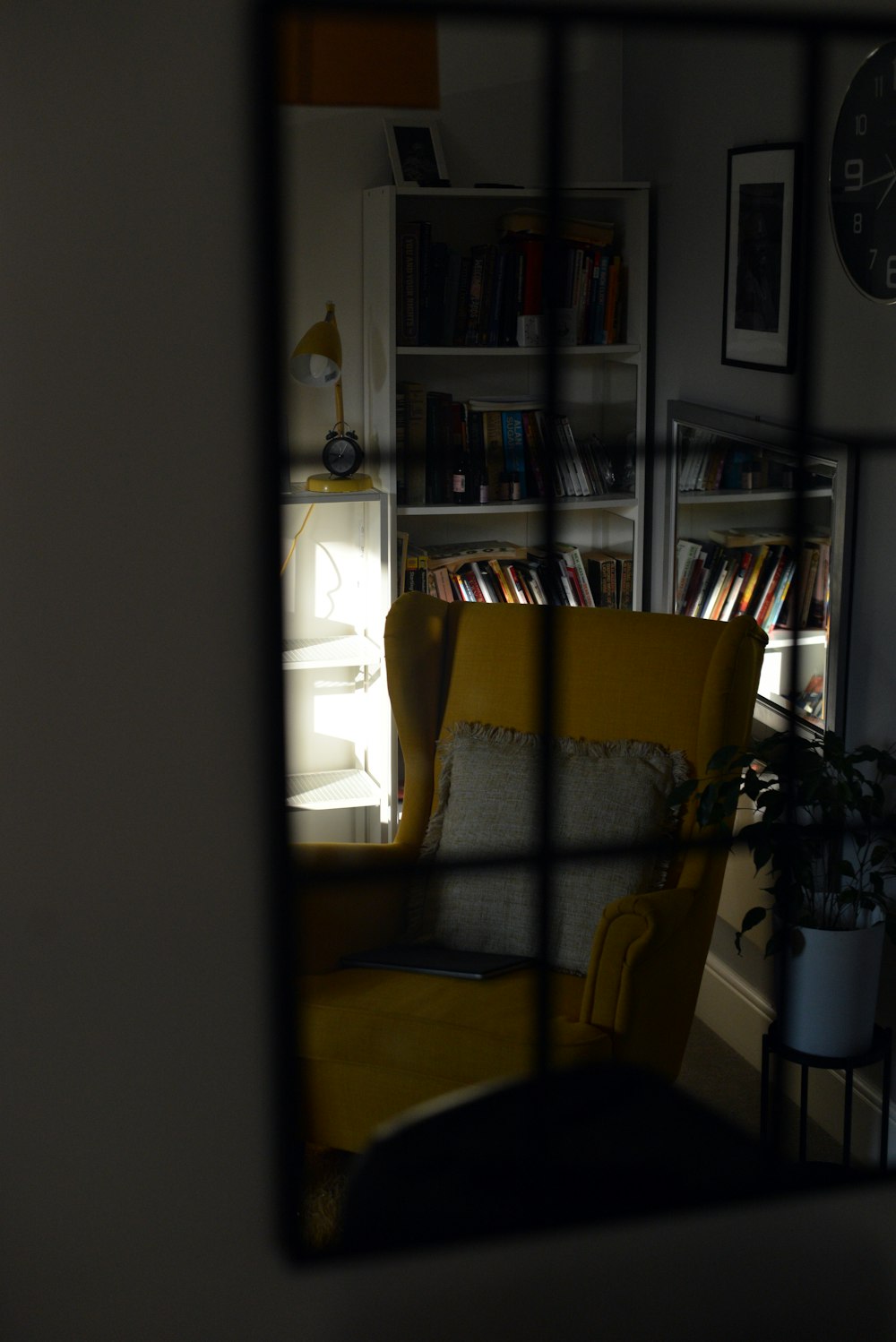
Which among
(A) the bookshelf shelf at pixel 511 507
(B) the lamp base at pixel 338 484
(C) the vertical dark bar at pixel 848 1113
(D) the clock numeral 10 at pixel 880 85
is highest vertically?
(D) the clock numeral 10 at pixel 880 85

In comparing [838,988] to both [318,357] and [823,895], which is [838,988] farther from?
[318,357]

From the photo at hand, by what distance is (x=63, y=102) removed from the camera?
86cm

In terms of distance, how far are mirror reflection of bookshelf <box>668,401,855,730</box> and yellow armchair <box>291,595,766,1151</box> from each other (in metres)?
0.20

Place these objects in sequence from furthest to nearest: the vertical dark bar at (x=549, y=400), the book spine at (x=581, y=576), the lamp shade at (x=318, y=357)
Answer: the book spine at (x=581, y=576), the lamp shade at (x=318, y=357), the vertical dark bar at (x=549, y=400)

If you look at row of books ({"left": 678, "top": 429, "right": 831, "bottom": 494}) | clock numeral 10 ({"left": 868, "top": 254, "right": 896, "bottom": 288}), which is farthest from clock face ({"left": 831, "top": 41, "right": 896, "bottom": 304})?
row of books ({"left": 678, "top": 429, "right": 831, "bottom": 494})

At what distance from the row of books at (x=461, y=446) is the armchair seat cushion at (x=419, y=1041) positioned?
1323mm

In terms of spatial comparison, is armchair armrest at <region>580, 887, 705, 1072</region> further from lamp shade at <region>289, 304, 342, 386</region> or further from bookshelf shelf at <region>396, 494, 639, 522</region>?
lamp shade at <region>289, 304, 342, 386</region>

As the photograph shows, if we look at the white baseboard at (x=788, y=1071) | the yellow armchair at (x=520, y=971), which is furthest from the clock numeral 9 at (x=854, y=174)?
Result: the white baseboard at (x=788, y=1071)

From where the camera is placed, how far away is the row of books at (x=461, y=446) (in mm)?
2766

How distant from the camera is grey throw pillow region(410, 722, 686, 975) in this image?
1.91 m

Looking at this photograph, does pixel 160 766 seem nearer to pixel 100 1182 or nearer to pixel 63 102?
pixel 100 1182

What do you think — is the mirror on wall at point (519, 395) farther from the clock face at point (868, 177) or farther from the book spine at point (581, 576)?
the clock face at point (868, 177)

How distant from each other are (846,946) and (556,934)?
1.42 feet

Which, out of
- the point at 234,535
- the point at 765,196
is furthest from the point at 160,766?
the point at 765,196
